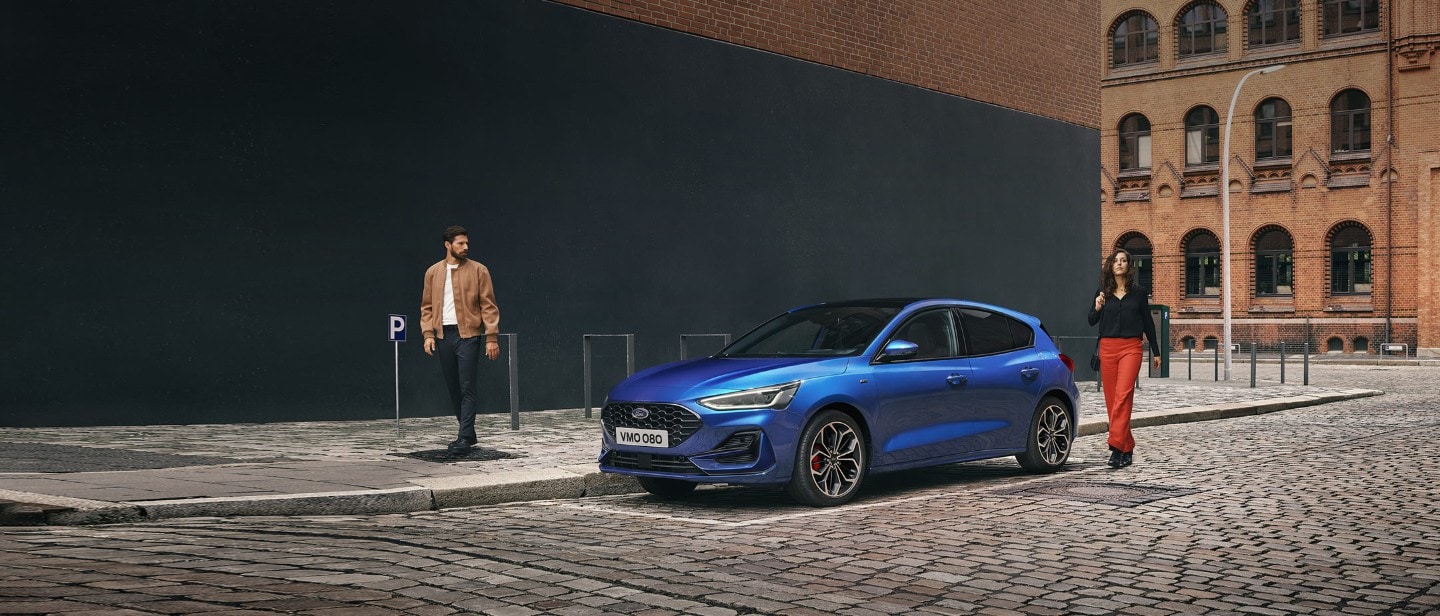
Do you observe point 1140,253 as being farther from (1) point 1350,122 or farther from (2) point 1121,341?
(2) point 1121,341

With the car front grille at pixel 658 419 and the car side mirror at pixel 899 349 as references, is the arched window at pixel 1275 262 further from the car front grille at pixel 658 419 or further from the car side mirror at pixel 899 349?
the car front grille at pixel 658 419

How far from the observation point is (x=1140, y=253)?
42.5 metres

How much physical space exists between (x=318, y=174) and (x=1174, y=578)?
1013 cm

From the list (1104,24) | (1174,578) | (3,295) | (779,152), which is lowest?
(1174,578)

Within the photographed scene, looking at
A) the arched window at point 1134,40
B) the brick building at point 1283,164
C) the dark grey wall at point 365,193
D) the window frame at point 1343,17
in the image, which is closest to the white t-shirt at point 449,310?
the dark grey wall at point 365,193

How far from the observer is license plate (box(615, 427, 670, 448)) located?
824 cm

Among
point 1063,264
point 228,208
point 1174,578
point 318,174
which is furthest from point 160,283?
point 1063,264

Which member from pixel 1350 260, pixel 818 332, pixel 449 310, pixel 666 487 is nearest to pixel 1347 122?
pixel 1350 260

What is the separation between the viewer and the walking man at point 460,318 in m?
10.5

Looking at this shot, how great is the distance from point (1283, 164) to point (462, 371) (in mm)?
35021

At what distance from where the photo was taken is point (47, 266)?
12109 mm

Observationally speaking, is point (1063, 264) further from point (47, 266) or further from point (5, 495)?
point (5, 495)

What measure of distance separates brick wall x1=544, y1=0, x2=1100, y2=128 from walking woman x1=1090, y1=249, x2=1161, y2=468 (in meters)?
7.62

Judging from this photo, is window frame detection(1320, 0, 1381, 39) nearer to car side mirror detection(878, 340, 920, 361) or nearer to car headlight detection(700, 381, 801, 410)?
car side mirror detection(878, 340, 920, 361)
